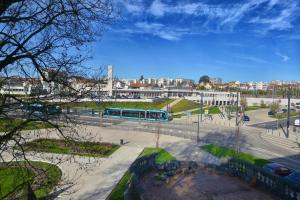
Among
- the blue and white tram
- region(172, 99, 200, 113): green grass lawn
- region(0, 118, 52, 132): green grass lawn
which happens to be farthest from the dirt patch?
region(172, 99, 200, 113): green grass lawn

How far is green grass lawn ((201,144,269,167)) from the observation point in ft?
118

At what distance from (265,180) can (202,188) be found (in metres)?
4.67

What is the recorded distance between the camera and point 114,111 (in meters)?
74.2

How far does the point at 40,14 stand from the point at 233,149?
38.2m

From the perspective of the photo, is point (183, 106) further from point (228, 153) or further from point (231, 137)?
point (228, 153)

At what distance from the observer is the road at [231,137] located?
127 ft

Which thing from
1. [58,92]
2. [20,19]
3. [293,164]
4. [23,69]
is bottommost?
[293,164]

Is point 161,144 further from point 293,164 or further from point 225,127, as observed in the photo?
point 225,127

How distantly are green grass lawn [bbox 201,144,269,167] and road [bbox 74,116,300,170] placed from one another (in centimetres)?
172

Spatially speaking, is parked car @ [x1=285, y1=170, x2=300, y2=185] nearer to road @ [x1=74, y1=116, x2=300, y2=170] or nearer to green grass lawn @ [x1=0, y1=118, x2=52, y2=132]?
road @ [x1=74, y1=116, x2=300, y2=170]

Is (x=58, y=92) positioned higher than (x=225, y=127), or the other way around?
(x=58, y=92)

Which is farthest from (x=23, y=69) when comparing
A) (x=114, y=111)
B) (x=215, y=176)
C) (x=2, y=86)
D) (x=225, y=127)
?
(x=114, y=111)

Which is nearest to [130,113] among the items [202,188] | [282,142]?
[282,142]

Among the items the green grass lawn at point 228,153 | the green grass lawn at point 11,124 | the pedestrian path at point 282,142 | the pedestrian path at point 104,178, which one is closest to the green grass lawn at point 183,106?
the pedestrian path at point 282,142
